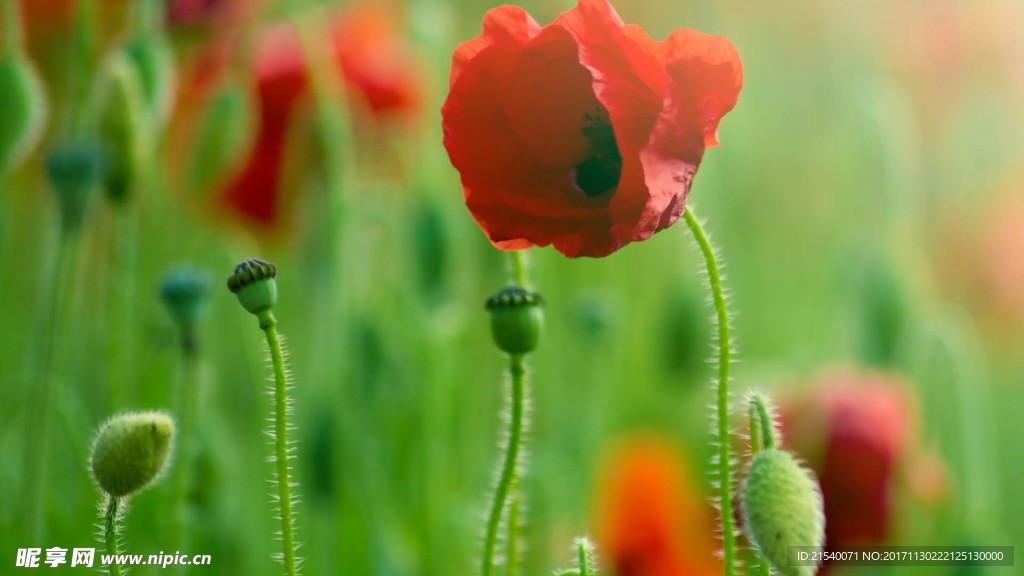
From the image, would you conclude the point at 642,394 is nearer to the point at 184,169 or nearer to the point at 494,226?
the point at 184,169

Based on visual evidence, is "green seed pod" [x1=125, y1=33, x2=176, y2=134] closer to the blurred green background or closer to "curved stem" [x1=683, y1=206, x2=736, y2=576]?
the blurred green background

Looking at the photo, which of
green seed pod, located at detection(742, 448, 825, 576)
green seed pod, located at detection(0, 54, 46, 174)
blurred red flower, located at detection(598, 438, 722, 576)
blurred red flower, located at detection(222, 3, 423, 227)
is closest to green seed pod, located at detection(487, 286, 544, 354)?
green seed pod, located at detection(742, 448, 825, 576)

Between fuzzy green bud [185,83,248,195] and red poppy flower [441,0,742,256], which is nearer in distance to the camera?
red poppy flower [441,0,742,256]

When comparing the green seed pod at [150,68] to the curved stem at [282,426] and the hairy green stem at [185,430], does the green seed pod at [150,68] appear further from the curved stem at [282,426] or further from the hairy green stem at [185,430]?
the curved stem at [282,426]

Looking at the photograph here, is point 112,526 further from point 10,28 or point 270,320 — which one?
point 10,28

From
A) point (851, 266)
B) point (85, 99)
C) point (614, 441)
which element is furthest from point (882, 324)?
point (85, 99)

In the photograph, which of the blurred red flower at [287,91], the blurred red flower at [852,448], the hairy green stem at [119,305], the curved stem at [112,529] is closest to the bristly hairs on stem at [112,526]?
the curved stem at [112,529]
